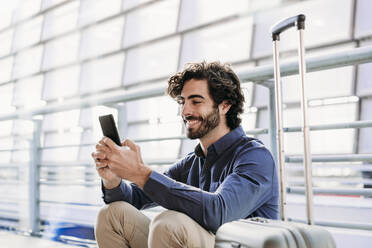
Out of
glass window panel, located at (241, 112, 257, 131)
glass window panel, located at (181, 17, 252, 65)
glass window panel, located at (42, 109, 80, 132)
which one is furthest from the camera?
glass window panel, located at (42, 109, 80, 132)

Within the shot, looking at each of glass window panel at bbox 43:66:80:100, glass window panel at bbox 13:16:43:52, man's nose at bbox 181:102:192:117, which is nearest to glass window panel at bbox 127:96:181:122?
glass window panel at bbox 43:66:80:100

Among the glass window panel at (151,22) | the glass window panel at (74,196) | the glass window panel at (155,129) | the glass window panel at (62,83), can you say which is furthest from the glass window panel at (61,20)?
the glass window panel at (74,196)

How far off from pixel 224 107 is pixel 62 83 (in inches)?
369

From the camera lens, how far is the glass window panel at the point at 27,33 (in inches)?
433

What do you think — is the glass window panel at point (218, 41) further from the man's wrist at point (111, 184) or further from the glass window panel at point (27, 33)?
the man's wrist at point (111, 184)

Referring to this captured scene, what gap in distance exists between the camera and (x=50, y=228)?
2666mm

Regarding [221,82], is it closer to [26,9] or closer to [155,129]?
[155,129]

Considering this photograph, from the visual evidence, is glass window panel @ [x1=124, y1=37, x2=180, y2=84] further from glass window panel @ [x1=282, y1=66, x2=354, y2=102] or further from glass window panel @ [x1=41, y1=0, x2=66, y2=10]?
glass window panel @ [x1=41, y1=0, x2=66, y2=10]

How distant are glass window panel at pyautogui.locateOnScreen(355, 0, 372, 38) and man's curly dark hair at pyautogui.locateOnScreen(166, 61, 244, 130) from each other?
505 cm

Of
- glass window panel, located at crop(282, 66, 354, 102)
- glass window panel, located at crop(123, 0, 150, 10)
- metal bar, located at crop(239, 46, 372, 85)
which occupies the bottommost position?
metal bar, located at crop(239, 46, 372, 85)

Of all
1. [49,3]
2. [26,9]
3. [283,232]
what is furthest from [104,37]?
[283,232]

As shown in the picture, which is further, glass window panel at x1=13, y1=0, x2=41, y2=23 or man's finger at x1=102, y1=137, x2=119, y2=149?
glass window panel at x1=13, y1=0, x2=41, y2=23

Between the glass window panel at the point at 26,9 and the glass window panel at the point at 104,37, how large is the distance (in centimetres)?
259

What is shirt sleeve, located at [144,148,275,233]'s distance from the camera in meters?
0.98
